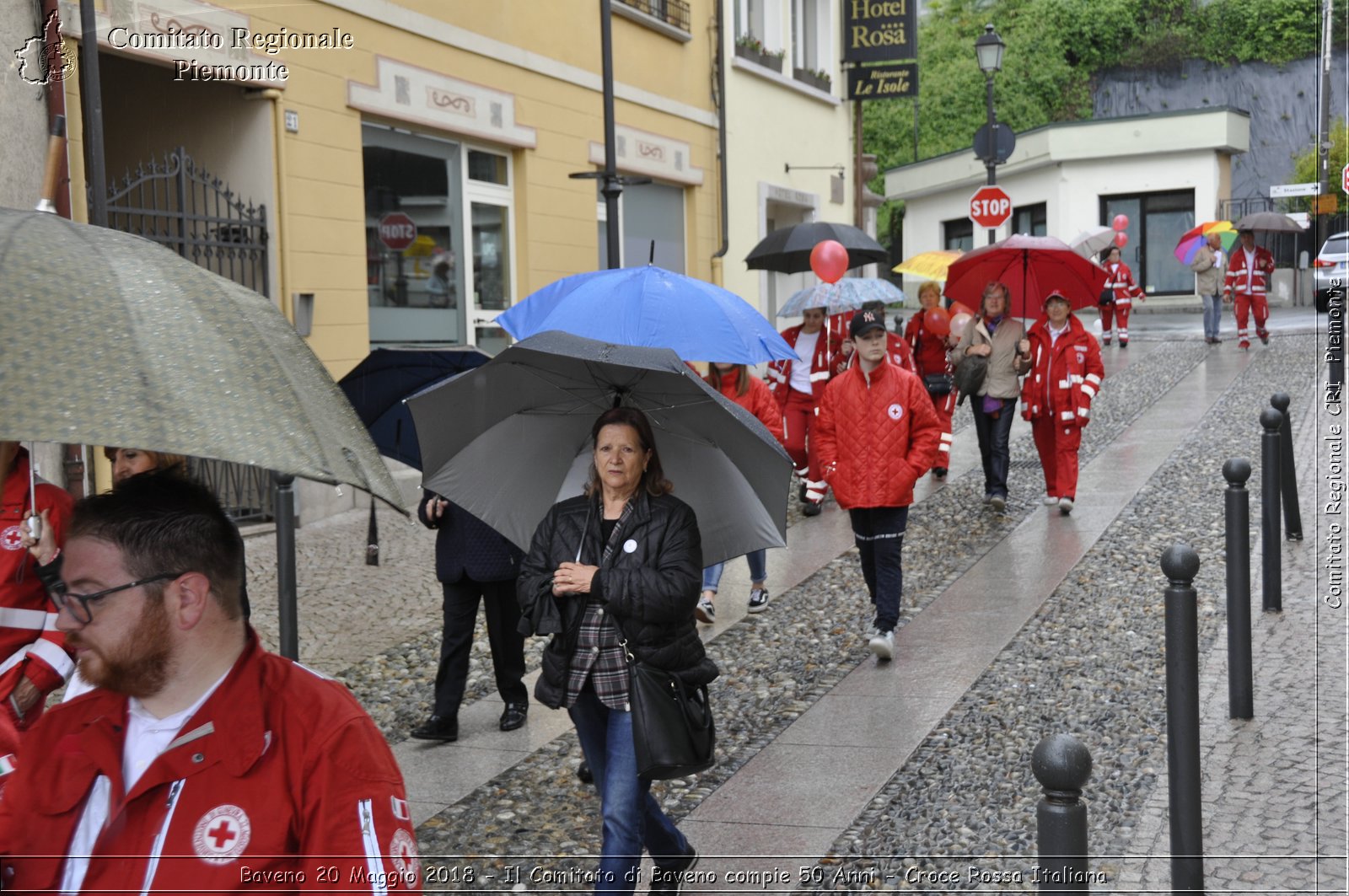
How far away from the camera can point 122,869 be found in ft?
6.61

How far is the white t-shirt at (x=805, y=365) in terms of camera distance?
11773mm

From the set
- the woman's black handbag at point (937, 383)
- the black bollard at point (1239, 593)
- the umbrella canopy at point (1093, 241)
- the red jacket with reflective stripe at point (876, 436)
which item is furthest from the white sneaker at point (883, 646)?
the umbrella canopy at point (1093, 241)

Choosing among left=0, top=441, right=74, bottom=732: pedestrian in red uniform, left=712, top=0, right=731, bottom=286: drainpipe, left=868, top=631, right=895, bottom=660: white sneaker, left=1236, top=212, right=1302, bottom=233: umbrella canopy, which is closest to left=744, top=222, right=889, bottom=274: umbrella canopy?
left=712, top=0, right=731, bottom=286: drainpipe

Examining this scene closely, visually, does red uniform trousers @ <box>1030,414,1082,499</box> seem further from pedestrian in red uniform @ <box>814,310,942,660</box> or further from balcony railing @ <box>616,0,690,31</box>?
balcony railing @ <box>616,0,690,31</box>

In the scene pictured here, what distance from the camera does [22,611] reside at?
3.73m

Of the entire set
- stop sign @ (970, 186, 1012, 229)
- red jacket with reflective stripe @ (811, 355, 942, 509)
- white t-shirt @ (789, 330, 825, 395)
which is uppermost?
stop sign @ (970, 186, 1012, 229)

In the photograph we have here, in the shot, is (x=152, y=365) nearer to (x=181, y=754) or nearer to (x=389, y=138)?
(x=181, y=754)

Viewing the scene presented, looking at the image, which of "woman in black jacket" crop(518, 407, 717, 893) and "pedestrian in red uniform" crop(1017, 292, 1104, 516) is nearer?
"woman in black jacket" crop(518, 407, 717, 893)

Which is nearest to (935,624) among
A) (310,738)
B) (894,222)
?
(310,738)

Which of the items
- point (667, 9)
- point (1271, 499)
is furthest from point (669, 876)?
point (667, 9)

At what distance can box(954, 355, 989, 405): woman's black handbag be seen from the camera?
39.8ft

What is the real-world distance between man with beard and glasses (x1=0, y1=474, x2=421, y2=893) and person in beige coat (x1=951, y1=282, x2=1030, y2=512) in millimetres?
10246

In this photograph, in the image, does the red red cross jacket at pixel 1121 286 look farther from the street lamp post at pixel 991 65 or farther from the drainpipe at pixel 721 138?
the drainpipe at pixel 721 138

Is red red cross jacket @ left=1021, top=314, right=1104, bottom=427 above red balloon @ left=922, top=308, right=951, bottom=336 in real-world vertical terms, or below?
below
